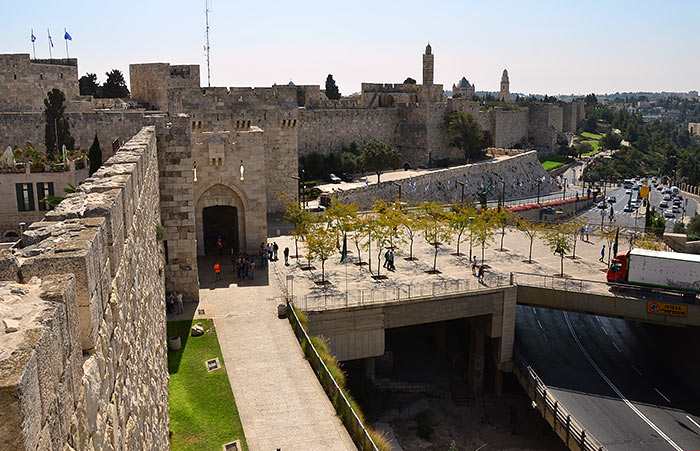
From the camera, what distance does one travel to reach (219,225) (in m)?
20.4

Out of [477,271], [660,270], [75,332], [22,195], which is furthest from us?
[477,271]

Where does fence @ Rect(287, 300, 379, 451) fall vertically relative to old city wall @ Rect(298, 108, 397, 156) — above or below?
below

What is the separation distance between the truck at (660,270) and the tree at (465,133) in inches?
1018

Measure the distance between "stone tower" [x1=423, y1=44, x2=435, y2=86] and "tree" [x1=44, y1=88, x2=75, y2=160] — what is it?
29.3 meters

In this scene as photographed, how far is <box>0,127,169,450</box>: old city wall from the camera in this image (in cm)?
172

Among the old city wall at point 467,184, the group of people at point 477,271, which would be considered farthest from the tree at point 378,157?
the group of people at point 477,271

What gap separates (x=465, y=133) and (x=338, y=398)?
117 ft

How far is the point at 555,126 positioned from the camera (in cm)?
6500

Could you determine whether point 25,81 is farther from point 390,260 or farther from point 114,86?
point 390,260

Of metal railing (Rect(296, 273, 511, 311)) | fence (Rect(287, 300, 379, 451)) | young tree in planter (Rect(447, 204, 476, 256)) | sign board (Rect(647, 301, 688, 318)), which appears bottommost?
sign board (Rect(647, 301, 688, 318))

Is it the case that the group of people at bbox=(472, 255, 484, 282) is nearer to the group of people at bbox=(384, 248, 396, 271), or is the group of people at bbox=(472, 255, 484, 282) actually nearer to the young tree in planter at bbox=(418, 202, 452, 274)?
the young tree in planter at bbox=(418, 202, 452, 274)

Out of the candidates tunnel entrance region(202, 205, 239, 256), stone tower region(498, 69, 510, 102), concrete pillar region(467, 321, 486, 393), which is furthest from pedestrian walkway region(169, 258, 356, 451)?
stone tower region(498, 69, 510, 102)

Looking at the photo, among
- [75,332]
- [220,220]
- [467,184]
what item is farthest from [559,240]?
[75,332]

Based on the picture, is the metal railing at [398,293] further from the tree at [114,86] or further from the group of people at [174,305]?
the tree at [114,86]
